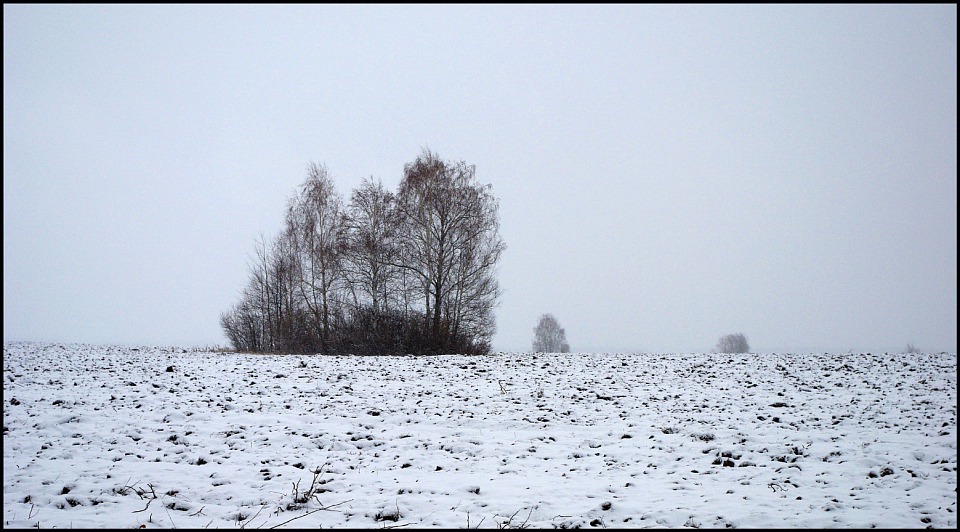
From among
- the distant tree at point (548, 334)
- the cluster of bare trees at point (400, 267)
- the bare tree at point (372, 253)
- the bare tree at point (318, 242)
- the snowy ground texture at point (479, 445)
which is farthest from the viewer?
the distant tree at point (548, 334)

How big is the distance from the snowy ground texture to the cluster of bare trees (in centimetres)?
605

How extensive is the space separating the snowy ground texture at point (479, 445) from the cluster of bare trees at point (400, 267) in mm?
6047

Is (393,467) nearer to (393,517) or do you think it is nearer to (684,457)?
(393,517)

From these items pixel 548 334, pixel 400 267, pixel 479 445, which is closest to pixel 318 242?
pixel 400 267

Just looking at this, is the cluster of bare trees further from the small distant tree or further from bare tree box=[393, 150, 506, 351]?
the small distant tree

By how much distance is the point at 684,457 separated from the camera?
8164 mm

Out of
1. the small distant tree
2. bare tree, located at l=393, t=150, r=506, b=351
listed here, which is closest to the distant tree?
the small distant tree

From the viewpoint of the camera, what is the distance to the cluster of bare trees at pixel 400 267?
20.7m

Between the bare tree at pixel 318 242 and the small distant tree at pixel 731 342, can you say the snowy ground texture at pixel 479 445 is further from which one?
the small distant tree at pixel 731 342

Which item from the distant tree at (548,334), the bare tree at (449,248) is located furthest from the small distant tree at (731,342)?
the bare tree at (449,248)

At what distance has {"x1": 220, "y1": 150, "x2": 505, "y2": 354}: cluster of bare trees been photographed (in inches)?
814

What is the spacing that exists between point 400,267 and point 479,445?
14.1 metres

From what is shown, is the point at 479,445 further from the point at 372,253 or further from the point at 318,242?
the point at 318,242

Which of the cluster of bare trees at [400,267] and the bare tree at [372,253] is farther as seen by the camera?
the bare tree at [372,253]
